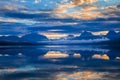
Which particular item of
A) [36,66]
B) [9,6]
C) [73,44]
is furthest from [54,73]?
[9,6]

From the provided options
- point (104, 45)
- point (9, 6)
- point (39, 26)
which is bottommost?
point (104, 45)

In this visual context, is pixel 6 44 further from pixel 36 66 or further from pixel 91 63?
pixel 91 63

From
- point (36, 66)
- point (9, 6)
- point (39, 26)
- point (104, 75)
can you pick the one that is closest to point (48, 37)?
point (39, 26)

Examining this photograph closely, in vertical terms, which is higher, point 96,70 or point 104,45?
point 104,45

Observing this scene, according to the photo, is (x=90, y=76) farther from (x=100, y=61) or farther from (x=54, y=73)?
(x=54, y=73)

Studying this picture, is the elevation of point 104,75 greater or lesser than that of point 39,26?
lesser

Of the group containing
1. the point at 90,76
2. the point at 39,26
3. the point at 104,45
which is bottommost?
the point at 90,76
